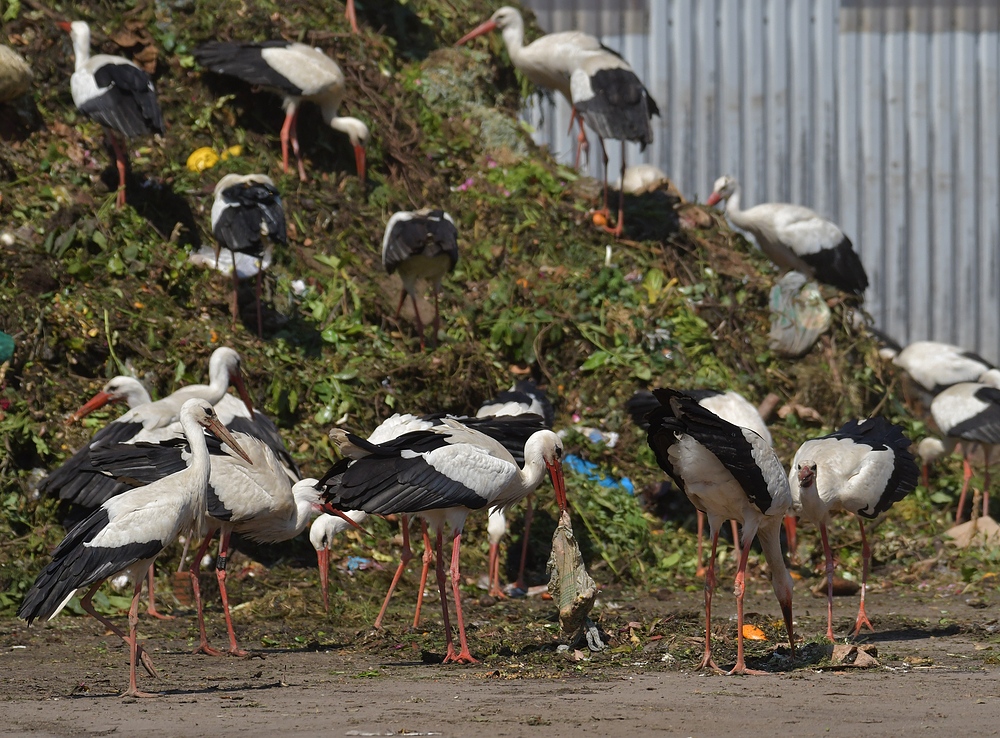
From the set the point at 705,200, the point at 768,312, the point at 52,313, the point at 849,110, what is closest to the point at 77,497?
the point at 52,313

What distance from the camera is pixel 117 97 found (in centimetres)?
1159

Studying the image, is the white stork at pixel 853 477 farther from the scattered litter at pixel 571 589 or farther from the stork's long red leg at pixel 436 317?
the stork's long red leg at pixel 436 317

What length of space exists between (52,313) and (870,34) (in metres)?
8.63

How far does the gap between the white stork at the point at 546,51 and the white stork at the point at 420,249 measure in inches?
103

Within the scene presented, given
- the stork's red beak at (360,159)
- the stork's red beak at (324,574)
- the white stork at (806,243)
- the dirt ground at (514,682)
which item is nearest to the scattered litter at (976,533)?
the dirt ground at (514,682)

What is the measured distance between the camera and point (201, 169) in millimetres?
12961

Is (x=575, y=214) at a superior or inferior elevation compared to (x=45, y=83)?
inferior

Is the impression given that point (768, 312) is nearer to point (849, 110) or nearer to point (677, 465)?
point (849, 110)

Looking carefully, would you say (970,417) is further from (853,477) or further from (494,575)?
(494,575)

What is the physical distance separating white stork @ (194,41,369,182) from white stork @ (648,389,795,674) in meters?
6.93

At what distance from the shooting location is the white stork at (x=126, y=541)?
654 centimetres

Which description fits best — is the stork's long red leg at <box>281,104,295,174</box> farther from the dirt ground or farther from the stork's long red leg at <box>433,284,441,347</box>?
the dirt ground

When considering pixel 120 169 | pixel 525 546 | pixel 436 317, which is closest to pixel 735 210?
pixel 436 317

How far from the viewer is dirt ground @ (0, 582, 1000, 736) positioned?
565cm
